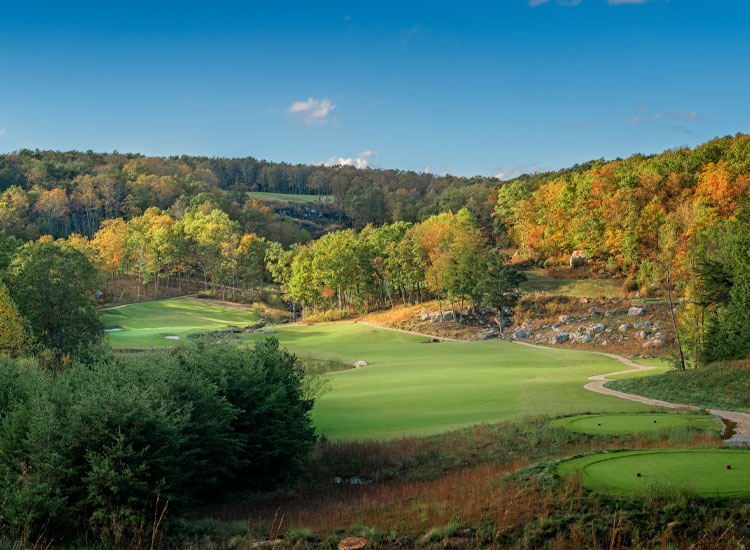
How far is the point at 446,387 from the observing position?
2967 centimetres

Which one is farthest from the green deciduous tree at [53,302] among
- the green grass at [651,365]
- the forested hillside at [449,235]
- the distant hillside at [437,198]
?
the distant hillside at [437,198]

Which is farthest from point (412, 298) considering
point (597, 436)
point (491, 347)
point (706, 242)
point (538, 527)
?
point (538, 527)

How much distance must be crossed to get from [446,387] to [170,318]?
5430 cm

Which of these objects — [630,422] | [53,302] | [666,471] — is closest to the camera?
[666,471]

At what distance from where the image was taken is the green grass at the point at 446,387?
22062 mm

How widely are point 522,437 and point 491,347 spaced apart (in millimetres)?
32399

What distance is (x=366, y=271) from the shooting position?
80.6 m

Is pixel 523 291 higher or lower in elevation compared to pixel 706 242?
lower

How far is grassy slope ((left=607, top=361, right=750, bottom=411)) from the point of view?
22797mm

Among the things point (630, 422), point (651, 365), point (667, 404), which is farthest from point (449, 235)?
point (630, 422)

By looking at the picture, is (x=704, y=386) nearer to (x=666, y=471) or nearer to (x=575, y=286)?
(x=666, y=471)

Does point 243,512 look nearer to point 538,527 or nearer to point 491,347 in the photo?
point 538,527

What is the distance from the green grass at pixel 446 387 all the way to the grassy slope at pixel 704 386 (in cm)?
252

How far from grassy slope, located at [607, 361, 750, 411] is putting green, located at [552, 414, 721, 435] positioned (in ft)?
13.3
